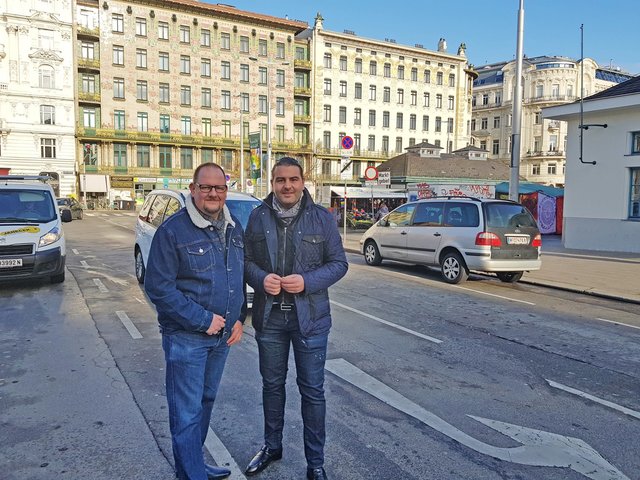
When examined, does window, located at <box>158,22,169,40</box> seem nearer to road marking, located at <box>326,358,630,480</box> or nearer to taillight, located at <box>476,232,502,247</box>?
taillight, located at <box>476,232,502,247</box>

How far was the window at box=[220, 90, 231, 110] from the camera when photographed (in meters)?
60.3

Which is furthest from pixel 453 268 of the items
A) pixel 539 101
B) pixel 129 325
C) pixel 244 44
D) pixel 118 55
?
pixel 539 101

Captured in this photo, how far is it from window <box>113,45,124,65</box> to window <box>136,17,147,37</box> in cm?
260

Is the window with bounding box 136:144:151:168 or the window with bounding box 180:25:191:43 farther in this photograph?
the window with bounding box 180:25:191:43

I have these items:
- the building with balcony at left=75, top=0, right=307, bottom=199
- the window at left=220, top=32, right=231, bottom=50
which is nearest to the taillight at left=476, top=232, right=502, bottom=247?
the building with balcony at left=75, top=0, right=307, bottom=199

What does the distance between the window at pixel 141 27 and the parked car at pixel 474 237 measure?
52519 millimetres

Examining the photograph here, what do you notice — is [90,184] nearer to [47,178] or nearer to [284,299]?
[47,178]

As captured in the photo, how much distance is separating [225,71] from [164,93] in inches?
298

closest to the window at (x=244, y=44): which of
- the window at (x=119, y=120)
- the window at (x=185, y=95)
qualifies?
the window at (x=185, y=95)

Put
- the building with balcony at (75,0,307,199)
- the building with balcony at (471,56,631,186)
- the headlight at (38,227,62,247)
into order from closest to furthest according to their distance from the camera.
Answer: the headlight at (38,227,62,247) → the building with balcony at (75,0,307,199) → the building with balcony at (471,56,631,186)

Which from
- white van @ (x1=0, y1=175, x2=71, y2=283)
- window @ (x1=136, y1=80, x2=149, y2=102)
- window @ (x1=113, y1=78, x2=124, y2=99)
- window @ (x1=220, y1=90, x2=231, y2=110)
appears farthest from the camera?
window @ (x1=220, y1=90, x2=231, y2=110)

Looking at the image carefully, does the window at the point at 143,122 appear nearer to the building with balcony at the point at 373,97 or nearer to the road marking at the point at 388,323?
the building with balcony at the point at 373,97

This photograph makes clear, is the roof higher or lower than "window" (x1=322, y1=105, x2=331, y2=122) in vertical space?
lower

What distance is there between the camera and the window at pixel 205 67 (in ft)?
193
